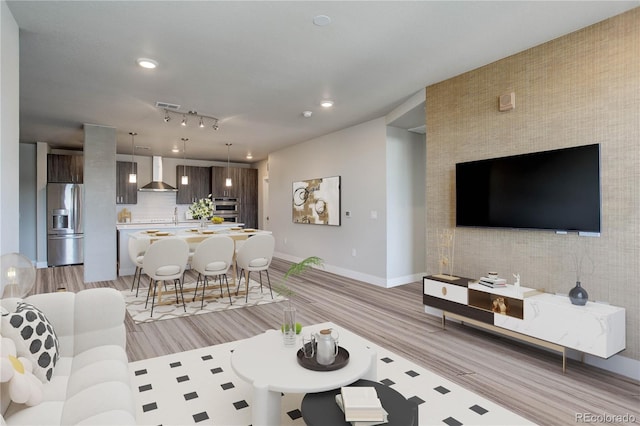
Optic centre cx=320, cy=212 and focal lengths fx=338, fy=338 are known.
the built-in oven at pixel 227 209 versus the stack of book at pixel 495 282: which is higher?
the built-in oven at pixel 227 209

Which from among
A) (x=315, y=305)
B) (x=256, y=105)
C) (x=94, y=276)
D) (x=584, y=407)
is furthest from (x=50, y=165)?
(x=584, y=407)

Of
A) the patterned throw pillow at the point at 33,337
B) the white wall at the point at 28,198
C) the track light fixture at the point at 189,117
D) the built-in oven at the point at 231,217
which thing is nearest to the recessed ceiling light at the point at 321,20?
the patterned throw pillow at the point at 33,337

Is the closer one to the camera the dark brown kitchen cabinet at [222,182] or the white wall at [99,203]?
the white wall at [99,203]

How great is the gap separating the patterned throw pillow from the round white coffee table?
38.4 inches

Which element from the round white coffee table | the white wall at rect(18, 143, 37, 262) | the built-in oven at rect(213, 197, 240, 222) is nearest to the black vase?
the round white coffee table

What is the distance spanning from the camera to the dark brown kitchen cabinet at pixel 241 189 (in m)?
9.50

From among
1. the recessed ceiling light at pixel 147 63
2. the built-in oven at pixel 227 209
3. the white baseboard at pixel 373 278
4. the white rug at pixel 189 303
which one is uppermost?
the recessed ceiling light at pixel 147 63

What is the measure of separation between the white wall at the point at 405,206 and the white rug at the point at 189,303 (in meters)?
2.01

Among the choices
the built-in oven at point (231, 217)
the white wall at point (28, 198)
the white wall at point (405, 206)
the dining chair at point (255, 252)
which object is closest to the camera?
the dining chair at point (255, 252)

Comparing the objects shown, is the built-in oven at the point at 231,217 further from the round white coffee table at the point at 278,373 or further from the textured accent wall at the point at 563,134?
the round white coffee table at the point at 278,373

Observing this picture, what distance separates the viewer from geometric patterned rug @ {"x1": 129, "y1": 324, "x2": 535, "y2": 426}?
82.7 inches

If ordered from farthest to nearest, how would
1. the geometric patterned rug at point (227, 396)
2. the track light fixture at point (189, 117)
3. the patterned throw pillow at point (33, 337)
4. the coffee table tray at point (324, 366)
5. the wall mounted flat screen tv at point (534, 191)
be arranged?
the track light fixture at point (189, 117) < the wall mounted flat screen tv at point (534, 191) < the geometric patterned rug at point (227, 396) < the coffee table tray at point (324, 366) < the patterned throw pillow at point (33, 337)

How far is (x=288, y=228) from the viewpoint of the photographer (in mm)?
8109

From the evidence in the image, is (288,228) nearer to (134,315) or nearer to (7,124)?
(134,315)
